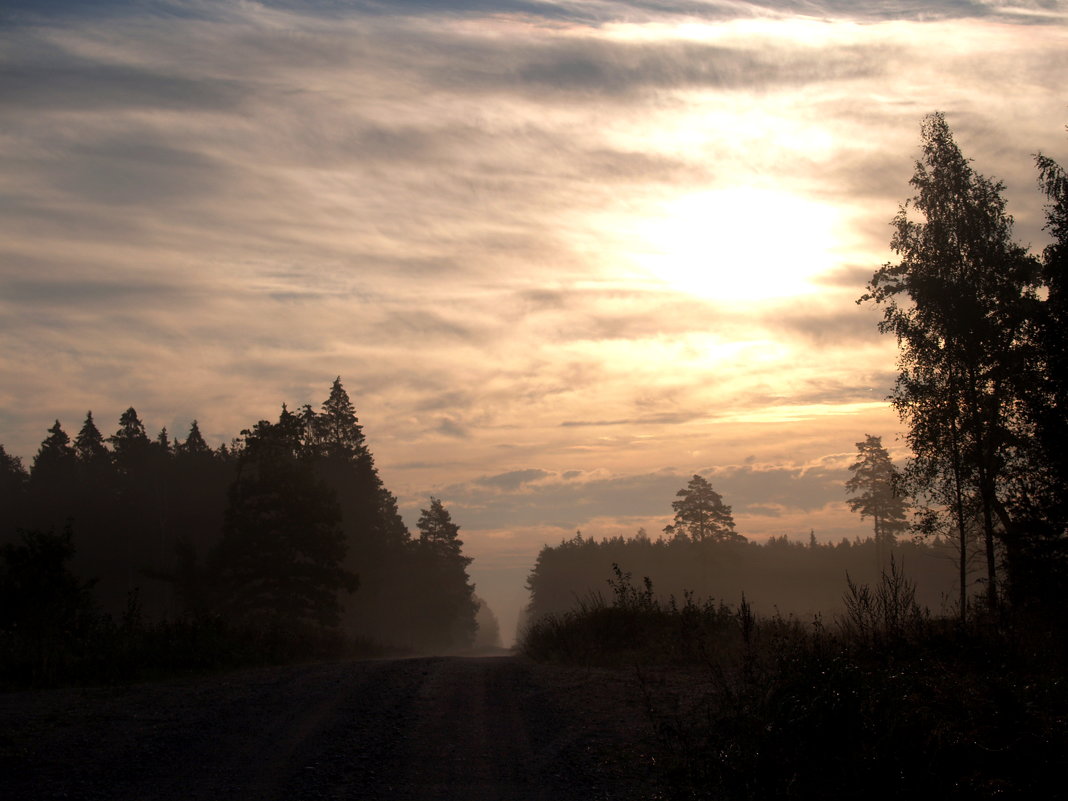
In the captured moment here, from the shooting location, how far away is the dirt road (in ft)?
22.8

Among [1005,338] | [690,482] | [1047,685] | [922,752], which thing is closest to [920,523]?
[1005,338]

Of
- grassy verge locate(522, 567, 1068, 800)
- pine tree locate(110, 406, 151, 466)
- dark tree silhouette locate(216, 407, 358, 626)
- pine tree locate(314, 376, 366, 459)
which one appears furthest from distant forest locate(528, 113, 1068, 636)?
pine tree locate(110, 406, 151, 466)

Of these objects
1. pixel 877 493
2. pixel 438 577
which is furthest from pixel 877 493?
pixel 438 577

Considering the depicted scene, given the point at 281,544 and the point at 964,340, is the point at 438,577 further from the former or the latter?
the point at 964,340

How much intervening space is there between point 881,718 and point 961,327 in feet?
65.3

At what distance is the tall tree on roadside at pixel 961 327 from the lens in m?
23.0

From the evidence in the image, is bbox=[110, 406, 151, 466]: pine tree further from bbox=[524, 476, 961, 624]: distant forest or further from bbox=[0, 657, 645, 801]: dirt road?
bbox=[0, 657, 645, 801]: dirt road

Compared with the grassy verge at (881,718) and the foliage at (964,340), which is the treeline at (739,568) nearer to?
the foliage at (964,340)

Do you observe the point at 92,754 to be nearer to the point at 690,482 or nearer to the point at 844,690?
the point at 844,690

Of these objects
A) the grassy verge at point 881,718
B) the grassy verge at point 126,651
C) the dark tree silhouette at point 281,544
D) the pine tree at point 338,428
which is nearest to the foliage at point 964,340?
the grassy verge at point 881,718

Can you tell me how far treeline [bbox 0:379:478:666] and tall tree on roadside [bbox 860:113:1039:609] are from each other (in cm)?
2862

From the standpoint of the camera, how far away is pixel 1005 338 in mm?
23078

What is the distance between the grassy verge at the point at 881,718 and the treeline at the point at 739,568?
6261cm

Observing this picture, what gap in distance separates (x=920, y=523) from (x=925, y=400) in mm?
3995
